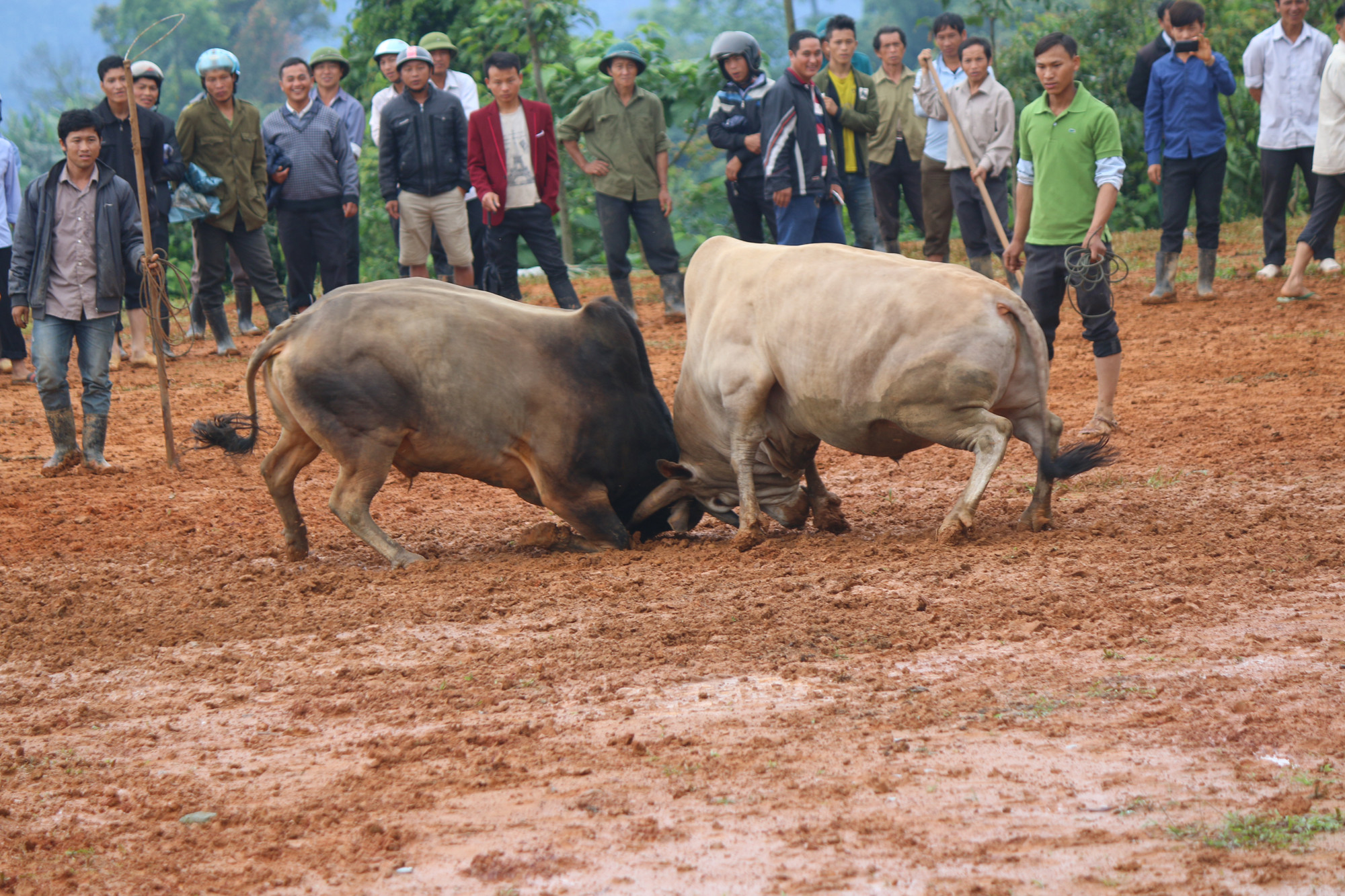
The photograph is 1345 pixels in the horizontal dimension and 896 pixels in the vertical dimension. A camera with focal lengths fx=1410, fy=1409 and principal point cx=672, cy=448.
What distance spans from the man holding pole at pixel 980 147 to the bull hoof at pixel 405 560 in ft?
20.7

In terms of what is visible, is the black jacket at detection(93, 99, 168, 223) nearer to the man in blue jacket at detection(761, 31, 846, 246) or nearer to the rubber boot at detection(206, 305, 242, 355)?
the rubber boot at detection(206, 305, 242, 355)

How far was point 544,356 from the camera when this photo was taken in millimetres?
6137

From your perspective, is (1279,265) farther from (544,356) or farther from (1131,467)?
(544,356)

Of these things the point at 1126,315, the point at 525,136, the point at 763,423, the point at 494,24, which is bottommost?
the point at 1126,315

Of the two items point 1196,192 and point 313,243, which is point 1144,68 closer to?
point 1196,192

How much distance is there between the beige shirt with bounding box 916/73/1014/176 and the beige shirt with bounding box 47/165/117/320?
21.0ft

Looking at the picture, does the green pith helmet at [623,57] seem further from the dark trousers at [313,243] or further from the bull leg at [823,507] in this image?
the bull leg at [823,507]

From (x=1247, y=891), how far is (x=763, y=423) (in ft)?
11.4

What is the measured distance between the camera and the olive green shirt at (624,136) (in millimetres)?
11844

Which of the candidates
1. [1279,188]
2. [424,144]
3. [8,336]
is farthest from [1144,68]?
[8,336]

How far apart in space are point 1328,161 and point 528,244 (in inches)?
244

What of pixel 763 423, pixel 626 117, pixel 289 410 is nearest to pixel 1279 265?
pixel 626 117

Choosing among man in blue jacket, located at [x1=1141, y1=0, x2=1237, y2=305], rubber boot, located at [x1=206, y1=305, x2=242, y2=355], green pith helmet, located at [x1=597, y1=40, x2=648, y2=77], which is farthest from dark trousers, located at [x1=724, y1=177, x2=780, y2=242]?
rubber boot, located at [x1=206, y1=305, x2=242, y2=355]

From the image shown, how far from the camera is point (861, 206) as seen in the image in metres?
12.5
